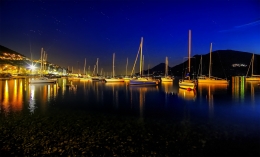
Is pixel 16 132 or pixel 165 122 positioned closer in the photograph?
pixel 16 132

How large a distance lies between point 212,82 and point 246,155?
8223 cm

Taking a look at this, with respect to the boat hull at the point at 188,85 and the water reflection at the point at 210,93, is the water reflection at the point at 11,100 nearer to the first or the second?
the water reflection at the point at 210,93

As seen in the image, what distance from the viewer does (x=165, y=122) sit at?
1700 cm

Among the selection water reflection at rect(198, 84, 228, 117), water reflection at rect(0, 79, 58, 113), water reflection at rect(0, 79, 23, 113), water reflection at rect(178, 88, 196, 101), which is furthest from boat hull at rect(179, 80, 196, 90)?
water reflection at rect(0, 79, 23, 113)

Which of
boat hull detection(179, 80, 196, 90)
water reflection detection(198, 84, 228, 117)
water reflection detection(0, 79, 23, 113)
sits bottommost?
water reflection detection(198, 84, 228, 117)

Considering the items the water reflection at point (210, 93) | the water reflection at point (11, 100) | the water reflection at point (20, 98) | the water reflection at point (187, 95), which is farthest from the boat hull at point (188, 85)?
the water reflection at point (11, 100)

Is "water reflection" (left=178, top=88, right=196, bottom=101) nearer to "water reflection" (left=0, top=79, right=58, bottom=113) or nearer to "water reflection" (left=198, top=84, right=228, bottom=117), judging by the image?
"water reflection" (left=198, top=84, right=228, bottom=117)

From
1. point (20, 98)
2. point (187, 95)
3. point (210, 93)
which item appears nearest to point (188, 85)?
point (210, 93)

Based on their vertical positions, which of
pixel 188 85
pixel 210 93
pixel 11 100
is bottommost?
pixel 210 93

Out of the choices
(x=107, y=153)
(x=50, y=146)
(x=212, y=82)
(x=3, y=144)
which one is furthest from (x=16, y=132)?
(x=212, y=82)

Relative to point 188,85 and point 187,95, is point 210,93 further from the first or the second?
point 187,95

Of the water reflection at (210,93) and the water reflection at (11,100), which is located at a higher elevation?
the water reflection at (11,100)

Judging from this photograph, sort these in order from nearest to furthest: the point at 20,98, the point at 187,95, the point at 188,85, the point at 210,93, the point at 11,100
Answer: the point at 11,100
the point at 20,98
the point at 187,95
the point at 210,93
the point at 188,85

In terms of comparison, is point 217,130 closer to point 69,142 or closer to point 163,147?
point 163,147
